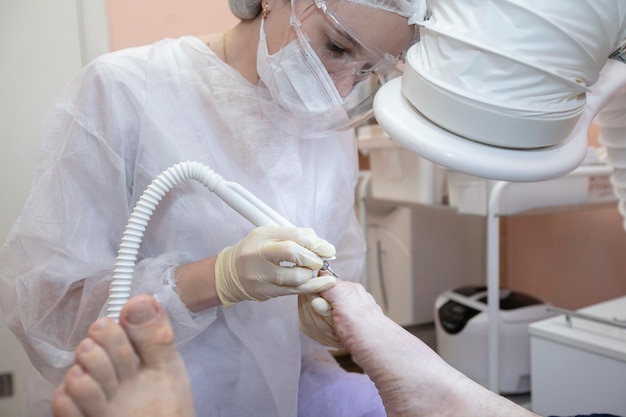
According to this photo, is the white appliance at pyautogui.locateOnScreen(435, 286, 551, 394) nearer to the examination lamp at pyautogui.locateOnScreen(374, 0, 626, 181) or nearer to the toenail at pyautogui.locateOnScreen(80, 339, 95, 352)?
the examination lamp at pyautogui.locateOnScreen(374, 0, 626, 181)

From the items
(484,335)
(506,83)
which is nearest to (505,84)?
(506,83)

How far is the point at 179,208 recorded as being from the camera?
2.68 ft

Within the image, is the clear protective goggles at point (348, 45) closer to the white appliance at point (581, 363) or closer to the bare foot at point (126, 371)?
the bare foot at point (126, 371)

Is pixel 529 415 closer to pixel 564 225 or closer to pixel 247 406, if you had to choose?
pixel 247 406

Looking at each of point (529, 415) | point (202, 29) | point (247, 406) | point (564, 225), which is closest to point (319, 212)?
point (247, 406)

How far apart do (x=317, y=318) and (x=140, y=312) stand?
1.14 feet

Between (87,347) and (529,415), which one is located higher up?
(87,347)

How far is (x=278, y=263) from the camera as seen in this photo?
0.67 m

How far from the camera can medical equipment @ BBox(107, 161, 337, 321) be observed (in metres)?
0.63

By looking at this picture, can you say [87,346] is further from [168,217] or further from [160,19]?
[160,19]

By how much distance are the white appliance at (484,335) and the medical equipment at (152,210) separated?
41.2 inches

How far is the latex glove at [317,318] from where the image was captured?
2.32ft

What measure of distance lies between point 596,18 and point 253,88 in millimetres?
524

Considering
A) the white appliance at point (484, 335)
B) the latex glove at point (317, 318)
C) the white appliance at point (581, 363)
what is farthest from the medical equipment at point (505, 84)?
the white appliance at point (484, 335)
